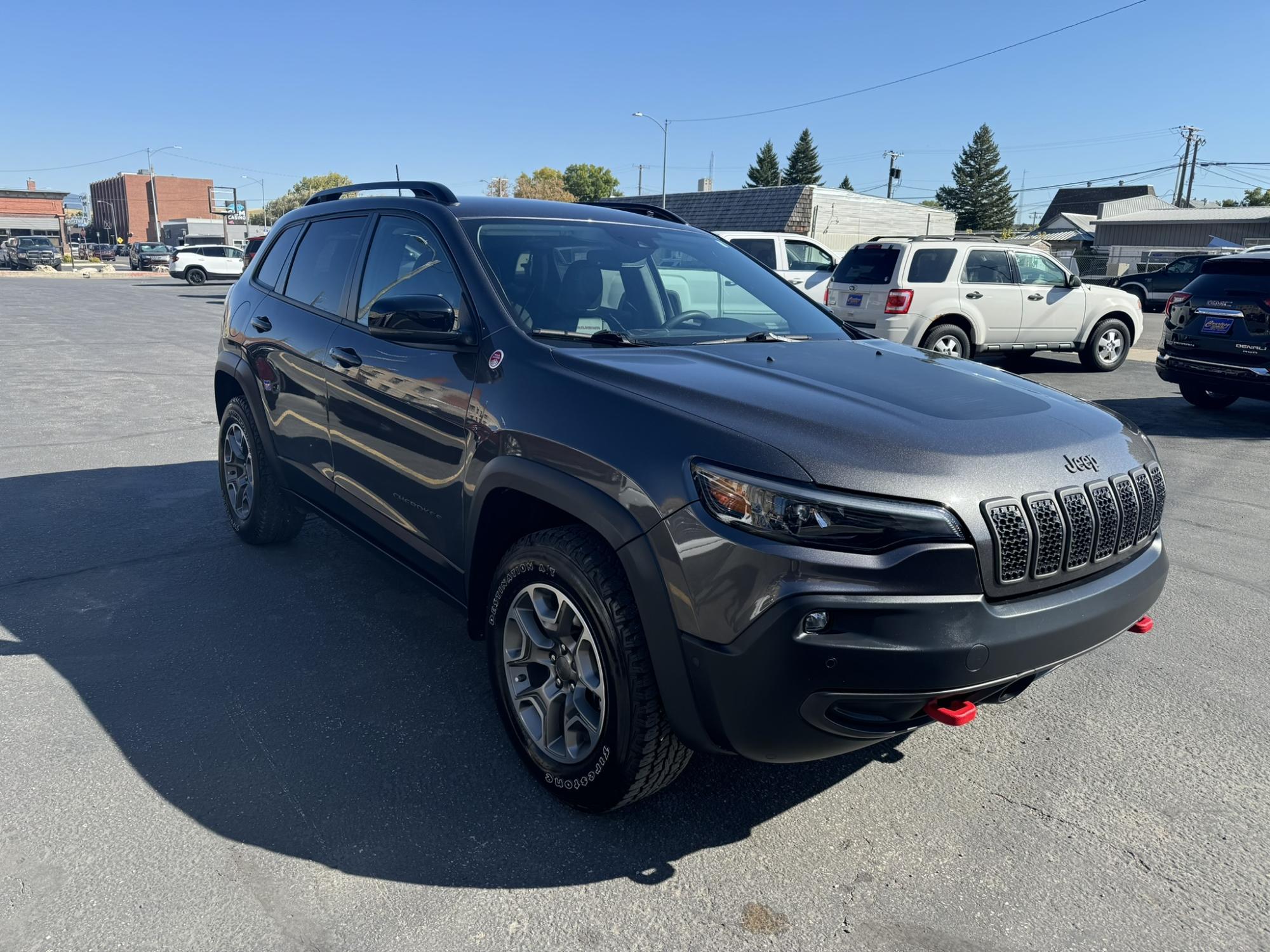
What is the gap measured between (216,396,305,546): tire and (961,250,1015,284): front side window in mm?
9846

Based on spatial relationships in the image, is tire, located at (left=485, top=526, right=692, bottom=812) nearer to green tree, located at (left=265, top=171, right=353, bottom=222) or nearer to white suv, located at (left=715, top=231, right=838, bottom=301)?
white suv, located at (left=715, top=231, right=838, bottom=301)

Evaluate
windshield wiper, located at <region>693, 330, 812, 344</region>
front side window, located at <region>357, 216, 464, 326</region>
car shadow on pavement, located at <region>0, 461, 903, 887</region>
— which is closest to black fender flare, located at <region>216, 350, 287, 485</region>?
car shadow on pavement, located at <region>0, 461, 903, 887</region>

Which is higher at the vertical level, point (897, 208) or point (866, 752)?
point (897, 208)

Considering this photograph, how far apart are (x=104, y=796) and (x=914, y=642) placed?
8.22 ft

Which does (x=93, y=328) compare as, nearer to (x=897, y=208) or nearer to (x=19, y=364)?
(x=19, y=364)

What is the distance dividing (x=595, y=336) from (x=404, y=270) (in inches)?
38.3

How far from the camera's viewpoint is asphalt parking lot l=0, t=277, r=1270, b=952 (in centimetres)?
239

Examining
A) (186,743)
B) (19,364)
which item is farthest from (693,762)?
(19,364)

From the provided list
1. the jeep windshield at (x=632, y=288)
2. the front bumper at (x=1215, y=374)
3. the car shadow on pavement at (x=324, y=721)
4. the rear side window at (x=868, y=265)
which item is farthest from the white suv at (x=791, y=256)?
the car shadow on pavement at (x=324, y=721)

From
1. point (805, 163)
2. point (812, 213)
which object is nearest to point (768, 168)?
point (805, 163)

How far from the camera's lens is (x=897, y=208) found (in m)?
45.6

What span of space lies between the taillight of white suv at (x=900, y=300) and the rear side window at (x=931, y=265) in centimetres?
25

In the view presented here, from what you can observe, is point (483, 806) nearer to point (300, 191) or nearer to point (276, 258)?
point (276, 258)

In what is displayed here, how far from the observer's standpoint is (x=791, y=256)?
15656 mm
